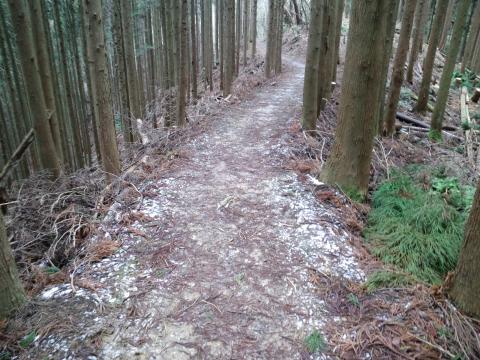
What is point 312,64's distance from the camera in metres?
7.36

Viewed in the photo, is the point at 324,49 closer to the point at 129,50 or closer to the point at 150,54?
the point at 129,50

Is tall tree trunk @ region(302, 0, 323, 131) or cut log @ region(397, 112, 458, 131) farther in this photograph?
cut log @ region(397, 112, 458, 131)

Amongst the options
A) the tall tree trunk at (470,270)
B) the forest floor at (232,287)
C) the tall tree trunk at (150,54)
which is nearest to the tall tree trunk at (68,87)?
the tall tree trunk at (150,54)

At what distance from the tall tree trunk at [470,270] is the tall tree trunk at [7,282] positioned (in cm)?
366

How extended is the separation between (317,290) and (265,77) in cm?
1430

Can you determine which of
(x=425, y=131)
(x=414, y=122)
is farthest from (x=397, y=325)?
(x=414, y=122)

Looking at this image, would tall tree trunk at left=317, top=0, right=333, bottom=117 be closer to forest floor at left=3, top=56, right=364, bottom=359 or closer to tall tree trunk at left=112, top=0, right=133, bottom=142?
forest floor at left=3, top=56, right=364, bottom=359

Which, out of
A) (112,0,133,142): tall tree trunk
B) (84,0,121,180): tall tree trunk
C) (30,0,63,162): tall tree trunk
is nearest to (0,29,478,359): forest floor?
(84,0,121,180): tall tree trunk

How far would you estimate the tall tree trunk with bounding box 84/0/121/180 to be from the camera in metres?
5.02

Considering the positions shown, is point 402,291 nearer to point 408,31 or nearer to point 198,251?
point 198,251

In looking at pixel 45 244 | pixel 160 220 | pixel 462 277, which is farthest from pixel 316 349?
pixel 45 244

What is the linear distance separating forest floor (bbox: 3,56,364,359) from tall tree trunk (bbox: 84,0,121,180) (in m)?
0.93

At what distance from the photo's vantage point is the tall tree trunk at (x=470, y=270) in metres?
2.77

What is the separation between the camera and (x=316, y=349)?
2.66 m
